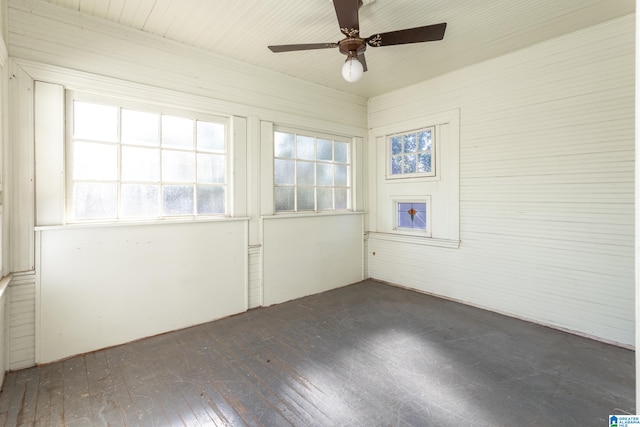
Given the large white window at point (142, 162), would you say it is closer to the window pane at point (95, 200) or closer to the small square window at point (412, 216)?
the window pane at point (95, 200)

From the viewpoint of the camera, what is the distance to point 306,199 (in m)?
4.32

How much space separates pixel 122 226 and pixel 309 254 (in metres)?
2.27

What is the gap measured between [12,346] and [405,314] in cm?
363

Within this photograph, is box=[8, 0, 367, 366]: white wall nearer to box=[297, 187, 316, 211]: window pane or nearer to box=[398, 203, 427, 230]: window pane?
box=[297, 187, 316, 211]: window pane

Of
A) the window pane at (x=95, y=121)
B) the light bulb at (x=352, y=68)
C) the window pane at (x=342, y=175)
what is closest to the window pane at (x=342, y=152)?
the window pane at (x=342, y=175)

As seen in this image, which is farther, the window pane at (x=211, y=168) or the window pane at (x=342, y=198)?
the window pane at (x=342, y=198)

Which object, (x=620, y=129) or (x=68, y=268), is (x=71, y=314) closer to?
(x=68, y=268)

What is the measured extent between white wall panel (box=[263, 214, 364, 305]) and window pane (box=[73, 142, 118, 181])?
1.69 metres

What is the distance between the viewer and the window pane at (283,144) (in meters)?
3.98

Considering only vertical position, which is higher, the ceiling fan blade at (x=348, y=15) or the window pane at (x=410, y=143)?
the ceiling fan blade at (x=348, y=15)

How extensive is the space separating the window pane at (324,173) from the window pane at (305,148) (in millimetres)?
192

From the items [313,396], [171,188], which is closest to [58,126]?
[171,188]

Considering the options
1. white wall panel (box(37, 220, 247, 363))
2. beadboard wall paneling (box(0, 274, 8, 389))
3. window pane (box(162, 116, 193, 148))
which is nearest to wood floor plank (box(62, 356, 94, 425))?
white wall panel (box(37, 220, 247, 363))

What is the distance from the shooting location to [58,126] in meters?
2.56
